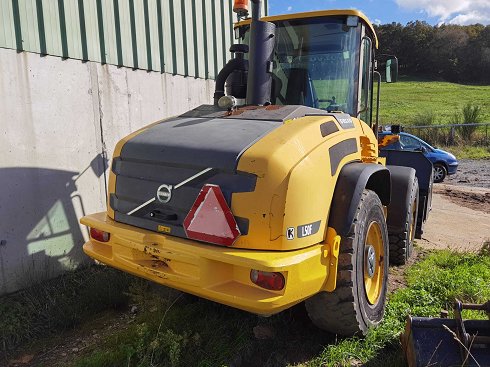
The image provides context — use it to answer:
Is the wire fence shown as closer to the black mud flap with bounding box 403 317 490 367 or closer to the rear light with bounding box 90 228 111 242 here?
the black mud flap with bounding box 403 317 490 367

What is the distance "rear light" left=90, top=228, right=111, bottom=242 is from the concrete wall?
132cm

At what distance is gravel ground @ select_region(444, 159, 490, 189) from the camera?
41.1 ft

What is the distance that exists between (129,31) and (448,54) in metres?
54.2

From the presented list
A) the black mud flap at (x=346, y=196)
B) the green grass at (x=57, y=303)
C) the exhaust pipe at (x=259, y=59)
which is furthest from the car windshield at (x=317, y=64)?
the green grass at (x=57, y=303)

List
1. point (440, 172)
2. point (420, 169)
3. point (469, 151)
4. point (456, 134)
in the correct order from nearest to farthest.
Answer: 1. point (420, 169)
2. point (440, 172)
3. point (469, 151)
4. point (456, 134)

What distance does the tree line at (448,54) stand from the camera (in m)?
47.8

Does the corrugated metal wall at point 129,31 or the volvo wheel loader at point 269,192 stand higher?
the corrugated metal wall at point 129,31

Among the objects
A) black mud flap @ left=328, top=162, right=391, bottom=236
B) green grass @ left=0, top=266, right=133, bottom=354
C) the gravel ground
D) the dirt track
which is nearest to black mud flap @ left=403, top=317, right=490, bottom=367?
black mud flap @ left=328, top=162, right=391, bottom=236

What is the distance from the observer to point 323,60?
374 cm

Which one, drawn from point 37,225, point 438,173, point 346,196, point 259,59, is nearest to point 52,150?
point 37,225

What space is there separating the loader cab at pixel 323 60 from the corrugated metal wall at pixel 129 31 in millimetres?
2055

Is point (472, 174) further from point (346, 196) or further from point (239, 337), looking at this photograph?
point (239, 337)

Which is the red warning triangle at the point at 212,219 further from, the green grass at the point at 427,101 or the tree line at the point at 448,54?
the tree line at the point at 448,54

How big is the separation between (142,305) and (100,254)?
2.83 ft
